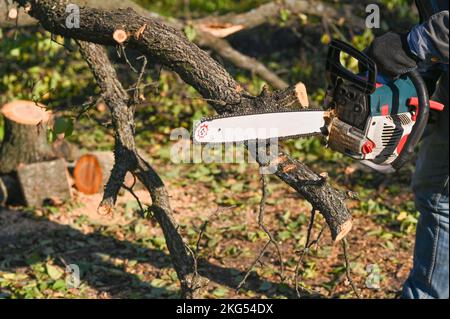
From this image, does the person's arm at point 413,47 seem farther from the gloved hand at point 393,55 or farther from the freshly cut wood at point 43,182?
the freshly cut wood at point 43,182

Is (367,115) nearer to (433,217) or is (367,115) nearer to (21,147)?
(433,217)

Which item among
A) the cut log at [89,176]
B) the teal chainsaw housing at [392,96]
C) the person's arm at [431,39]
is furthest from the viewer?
the cut log at [89,176]

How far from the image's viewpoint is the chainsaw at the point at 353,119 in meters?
3.13

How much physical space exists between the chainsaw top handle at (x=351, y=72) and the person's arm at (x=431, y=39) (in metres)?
0.17

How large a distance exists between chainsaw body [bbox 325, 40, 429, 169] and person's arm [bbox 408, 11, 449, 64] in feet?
0.40

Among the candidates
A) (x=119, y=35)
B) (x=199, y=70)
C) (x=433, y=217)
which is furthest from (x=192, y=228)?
(x=433, y=217)

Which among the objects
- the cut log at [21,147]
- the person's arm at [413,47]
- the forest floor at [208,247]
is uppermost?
the person's arm at [413,47]

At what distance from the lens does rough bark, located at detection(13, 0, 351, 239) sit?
3309 millimetres

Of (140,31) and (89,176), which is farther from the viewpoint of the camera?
(89,176)

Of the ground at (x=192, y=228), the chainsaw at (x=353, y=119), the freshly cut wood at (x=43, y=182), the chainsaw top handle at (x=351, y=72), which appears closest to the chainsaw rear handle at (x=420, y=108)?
the chainsaw at (x=353, y=119)

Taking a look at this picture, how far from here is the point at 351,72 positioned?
3.14 meters

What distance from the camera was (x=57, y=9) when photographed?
361cm

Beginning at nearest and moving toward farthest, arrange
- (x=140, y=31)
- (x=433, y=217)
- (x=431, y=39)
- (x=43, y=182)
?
(x=431, y=39) < (x=433, y=217) < (x=140, y=31) < (x=43, y=182)

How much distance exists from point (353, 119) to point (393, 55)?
0.30m
